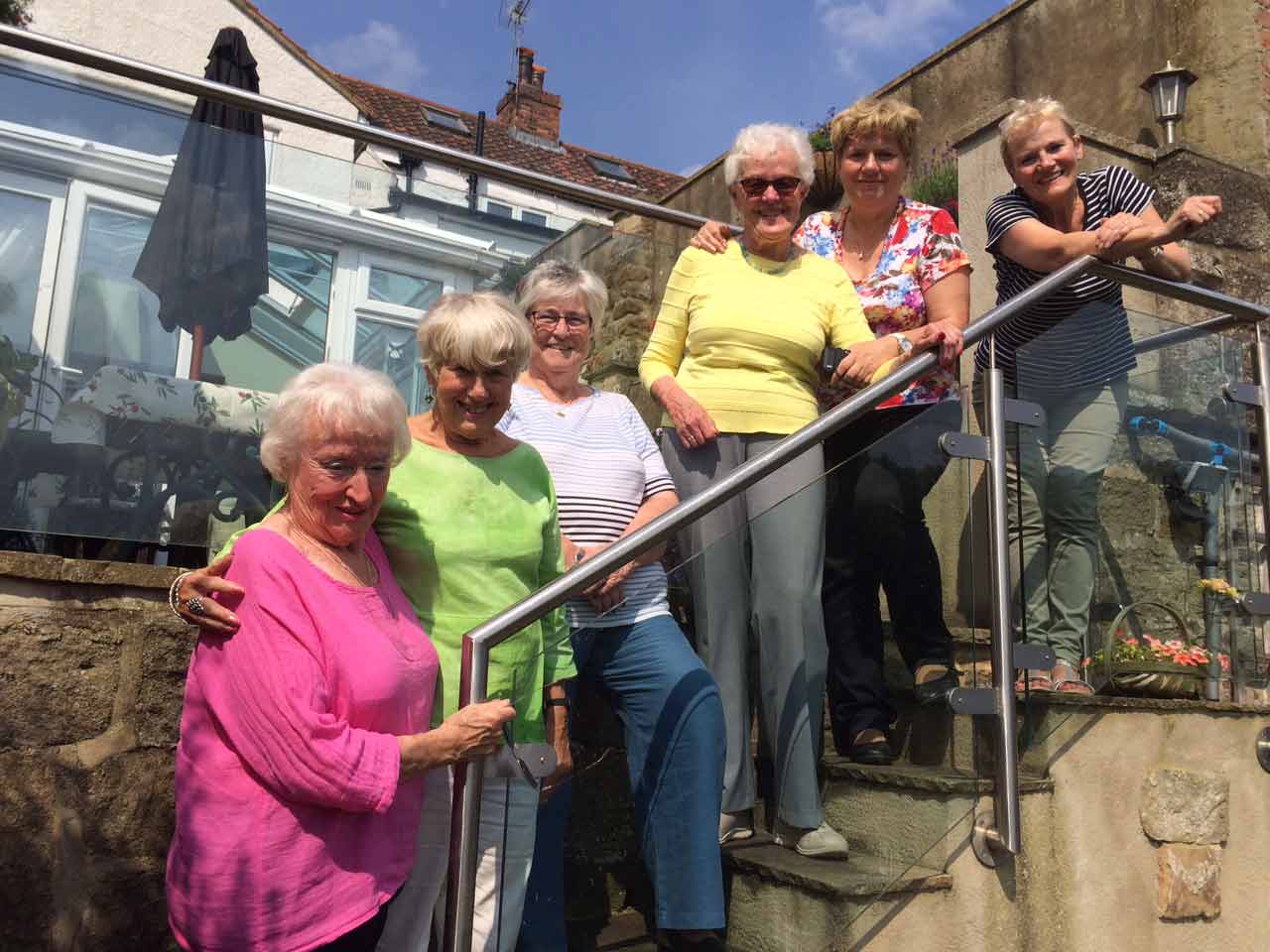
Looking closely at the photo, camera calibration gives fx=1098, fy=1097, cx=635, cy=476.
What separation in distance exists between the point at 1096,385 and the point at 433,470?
166 cm

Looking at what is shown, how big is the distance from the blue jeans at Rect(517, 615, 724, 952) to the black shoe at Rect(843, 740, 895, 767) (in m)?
0.30

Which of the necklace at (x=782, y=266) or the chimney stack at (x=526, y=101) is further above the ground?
the chimney stack at (x=526, y=101)

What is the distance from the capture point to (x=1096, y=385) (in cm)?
270

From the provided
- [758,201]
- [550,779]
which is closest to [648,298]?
[758,201]

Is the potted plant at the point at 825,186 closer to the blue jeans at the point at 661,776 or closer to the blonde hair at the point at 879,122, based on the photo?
the blonde hair at the point at 879,122

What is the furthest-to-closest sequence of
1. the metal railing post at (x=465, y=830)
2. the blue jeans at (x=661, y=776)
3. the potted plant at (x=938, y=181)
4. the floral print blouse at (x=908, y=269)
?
the potted plant at (x=938, y=181) → the floral print blouse at (x=908, y=269) → the blue jeans at (x=661, y=776) → the metal railing post at (x=465, y=830)

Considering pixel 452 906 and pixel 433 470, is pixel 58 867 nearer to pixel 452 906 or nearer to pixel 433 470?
pixel 452 906

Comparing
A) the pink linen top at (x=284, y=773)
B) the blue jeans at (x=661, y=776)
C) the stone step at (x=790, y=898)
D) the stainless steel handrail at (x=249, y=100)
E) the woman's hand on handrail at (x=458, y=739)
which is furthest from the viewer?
the stainless steel handrail at (x=249, y=100)

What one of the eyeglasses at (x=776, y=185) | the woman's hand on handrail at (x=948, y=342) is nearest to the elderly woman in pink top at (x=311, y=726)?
the woman's hand on handrail at (x=948, y=342)

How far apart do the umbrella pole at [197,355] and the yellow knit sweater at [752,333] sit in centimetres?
109

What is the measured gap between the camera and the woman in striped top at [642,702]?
2008 mm

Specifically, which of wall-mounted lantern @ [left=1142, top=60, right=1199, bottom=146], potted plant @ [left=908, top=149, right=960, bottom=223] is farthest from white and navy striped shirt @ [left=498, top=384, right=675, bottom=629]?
wall-mounted lantern @ [left=1142, top=60, right=1199, bottom=146]

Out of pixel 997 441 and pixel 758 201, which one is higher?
pixel 758 201

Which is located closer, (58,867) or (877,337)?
(58,867)
